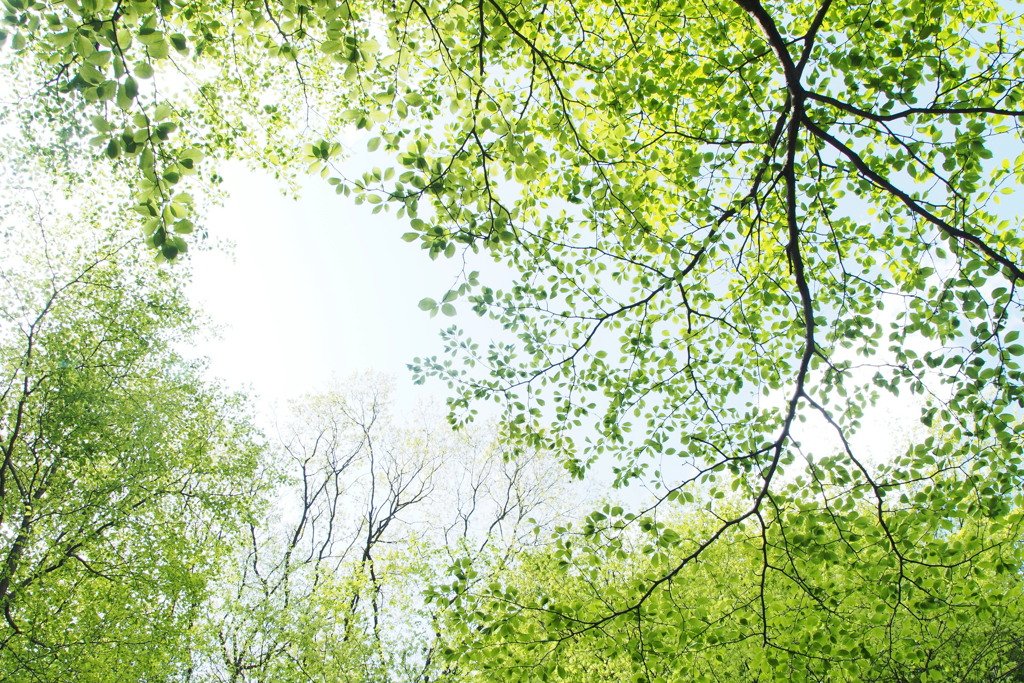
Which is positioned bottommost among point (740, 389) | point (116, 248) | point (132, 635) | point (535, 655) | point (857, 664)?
point (857, 664)

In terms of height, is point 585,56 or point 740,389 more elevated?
point 585,56

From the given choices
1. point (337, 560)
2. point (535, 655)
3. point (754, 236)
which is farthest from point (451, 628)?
point (337, 560)

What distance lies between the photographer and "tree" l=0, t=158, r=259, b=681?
37.0 ft

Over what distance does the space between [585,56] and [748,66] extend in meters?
1.79

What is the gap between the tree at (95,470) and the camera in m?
11.3

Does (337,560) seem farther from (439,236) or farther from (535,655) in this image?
(439,236)

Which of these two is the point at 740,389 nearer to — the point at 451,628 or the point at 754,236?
the point at 754,236

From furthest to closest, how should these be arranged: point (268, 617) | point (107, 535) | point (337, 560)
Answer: point (337, 560)
point (268, 617)
point (107, 535)

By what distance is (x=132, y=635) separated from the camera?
11.4 metres

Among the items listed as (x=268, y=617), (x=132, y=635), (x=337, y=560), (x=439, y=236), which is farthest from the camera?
(x=337, y=560)

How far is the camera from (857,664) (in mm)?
4836

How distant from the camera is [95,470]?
12922 millimetres

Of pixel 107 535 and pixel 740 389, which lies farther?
pixel 107 535

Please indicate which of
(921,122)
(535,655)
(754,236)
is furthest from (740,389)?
(535,655)
